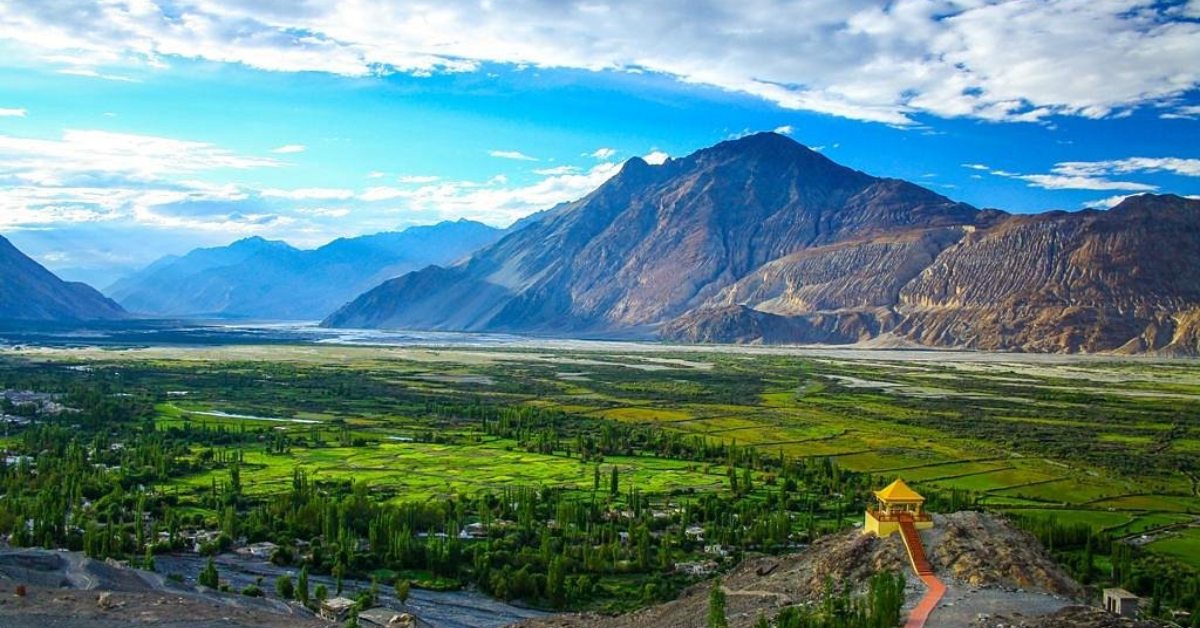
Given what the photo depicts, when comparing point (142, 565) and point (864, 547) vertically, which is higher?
point (864, 547)

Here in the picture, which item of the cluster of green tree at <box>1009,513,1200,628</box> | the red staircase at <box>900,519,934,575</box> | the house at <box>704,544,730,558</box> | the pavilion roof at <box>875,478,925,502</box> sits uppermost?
the pavilion roof at <box>875,478,925,502</box>

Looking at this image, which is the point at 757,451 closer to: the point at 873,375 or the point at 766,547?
the point at 766,547

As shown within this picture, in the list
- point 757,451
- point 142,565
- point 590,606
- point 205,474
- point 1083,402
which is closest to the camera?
point 590,606

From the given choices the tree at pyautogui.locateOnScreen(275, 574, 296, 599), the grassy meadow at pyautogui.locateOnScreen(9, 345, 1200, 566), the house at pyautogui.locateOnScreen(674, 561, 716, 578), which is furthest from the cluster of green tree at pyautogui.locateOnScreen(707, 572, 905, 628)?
the grassy meadow at pyautogui.locateOnScreen(9, 345, 1200, 566)

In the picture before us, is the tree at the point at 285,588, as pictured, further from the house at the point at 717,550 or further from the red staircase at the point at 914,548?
the red staircase at the point at 914,548

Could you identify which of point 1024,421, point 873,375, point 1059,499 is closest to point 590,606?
point 1059,499

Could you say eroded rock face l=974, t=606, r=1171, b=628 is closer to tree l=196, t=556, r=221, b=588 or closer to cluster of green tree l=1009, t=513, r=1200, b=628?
cluster of green tree l=1009, t=513, r=1200, b=628
